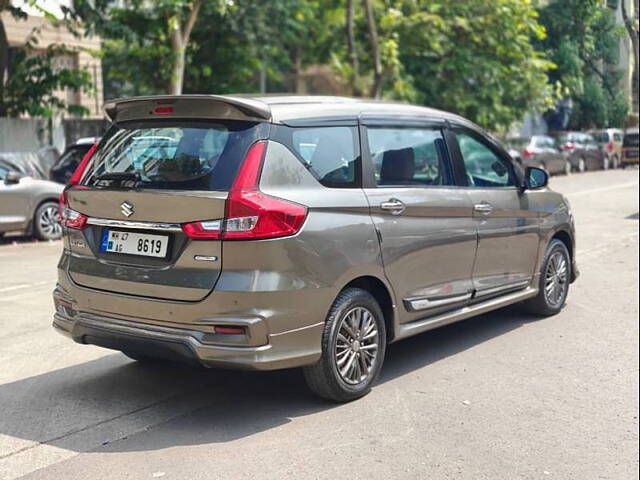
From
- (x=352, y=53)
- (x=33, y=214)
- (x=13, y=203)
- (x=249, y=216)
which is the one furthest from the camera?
(x=352, y=53)

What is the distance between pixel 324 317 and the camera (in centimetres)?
487

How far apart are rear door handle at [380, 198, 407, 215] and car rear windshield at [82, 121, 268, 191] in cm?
100

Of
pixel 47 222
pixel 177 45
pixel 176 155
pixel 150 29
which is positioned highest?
pixel 150 29

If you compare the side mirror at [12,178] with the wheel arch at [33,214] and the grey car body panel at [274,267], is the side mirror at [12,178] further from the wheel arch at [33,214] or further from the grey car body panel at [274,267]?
the grey car body panel at [274,267]

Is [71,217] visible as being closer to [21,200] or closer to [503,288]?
[503,288]

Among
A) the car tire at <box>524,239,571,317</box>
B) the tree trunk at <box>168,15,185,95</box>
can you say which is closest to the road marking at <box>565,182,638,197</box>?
the tree trunk at <box>168,15,185,95</box>

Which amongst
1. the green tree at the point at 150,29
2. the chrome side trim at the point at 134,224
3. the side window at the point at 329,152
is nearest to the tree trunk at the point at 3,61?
the green tree at the point at 150,29

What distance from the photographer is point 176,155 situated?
4.88 m

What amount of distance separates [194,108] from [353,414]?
199 cm

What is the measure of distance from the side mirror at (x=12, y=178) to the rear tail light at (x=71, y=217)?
26.5 ft

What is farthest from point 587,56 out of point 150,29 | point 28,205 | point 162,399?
point 150,29

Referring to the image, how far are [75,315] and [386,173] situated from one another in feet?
7.06

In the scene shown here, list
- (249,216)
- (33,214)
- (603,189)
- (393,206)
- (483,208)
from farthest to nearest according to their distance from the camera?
1. (603,189)
2. (33,214)
3. (483,208)
4. (393,206)
5. (249,216)

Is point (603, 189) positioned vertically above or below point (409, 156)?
below
